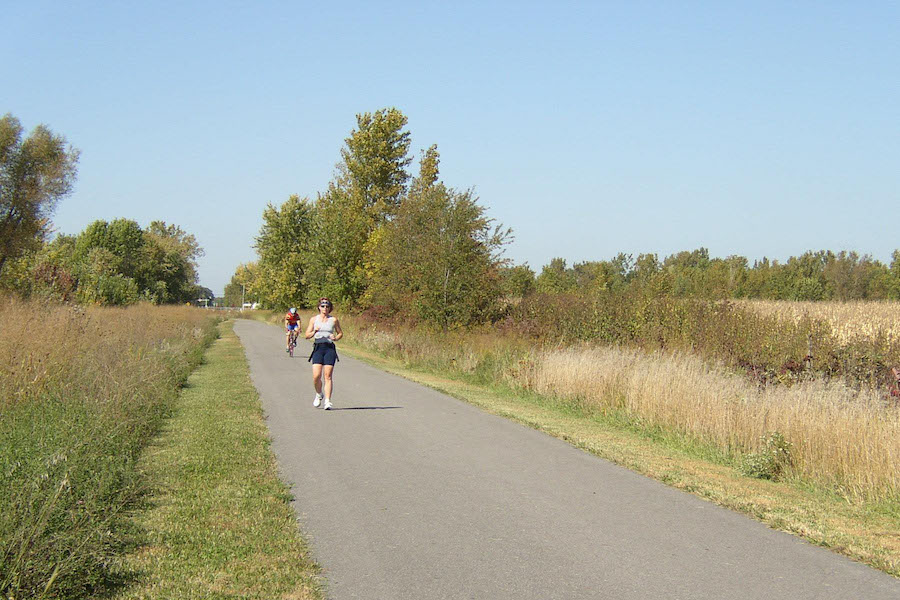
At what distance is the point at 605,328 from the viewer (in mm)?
21422

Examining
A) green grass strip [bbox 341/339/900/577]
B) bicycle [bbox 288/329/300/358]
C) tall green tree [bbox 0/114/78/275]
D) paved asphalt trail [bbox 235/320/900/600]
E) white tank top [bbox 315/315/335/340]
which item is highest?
tall green tree [bbox 0/114/78/275]

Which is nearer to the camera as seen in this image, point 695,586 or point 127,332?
point 695,586

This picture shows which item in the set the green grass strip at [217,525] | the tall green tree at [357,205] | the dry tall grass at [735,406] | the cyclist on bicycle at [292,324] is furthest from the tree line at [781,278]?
the green grass strip at [217,525]

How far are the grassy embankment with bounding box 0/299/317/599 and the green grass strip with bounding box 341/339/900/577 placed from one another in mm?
4374

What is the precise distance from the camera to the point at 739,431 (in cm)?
1126

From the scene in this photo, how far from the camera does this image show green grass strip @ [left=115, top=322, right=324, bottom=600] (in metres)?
5.02

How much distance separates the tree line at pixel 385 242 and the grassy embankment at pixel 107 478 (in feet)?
51.0

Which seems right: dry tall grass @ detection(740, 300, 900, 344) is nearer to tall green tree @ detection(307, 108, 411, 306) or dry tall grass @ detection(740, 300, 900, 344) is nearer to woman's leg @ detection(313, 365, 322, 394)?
woman's leg @ detection(313, 365, 322, 394)

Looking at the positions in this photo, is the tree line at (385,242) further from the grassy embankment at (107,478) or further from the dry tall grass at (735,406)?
the grassy embankment at (107,478)

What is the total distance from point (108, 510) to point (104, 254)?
77835 millimetres

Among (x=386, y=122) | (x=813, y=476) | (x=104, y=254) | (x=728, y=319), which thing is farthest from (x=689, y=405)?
(x=104, y=254)

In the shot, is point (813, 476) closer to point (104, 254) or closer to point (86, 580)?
point (86, 580)

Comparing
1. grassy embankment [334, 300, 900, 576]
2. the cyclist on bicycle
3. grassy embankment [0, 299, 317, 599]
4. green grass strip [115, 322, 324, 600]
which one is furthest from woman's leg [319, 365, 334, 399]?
the cyclist on bicycle

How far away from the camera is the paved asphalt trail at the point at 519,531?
5.14 m
